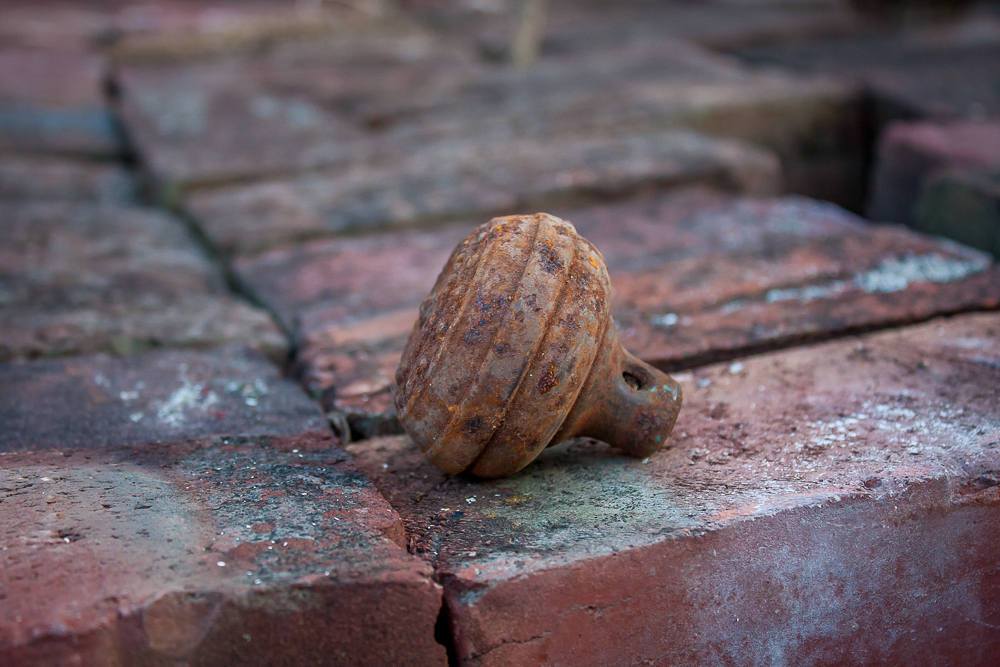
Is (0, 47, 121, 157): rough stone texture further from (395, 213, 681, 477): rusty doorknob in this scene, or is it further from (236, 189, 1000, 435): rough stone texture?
(395, 213, 681, 477): rusty doorknob

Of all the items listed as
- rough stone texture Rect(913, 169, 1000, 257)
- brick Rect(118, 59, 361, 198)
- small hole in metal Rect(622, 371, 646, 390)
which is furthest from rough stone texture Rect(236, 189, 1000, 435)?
brick Rect(118, 59, 361, 198)

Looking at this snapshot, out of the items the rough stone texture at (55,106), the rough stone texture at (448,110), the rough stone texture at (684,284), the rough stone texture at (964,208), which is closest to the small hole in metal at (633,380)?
the rough stone texture at (684,284)

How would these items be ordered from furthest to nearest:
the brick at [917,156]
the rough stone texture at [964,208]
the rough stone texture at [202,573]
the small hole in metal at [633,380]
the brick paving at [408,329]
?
the brick at [917,156], the rough stone texture at [964,208], the small hole in metal at [633,380], the brick paving at [408,329], the rough stone texture at [202,573]

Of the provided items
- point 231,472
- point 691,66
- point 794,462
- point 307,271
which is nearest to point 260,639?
point 231,472

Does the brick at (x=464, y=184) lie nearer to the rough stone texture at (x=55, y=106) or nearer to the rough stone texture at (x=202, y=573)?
the rough stone texture at (x=55, y=106)

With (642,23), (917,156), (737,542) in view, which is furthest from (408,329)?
(642,23)

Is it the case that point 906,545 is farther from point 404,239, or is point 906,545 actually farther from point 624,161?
point 624,161
